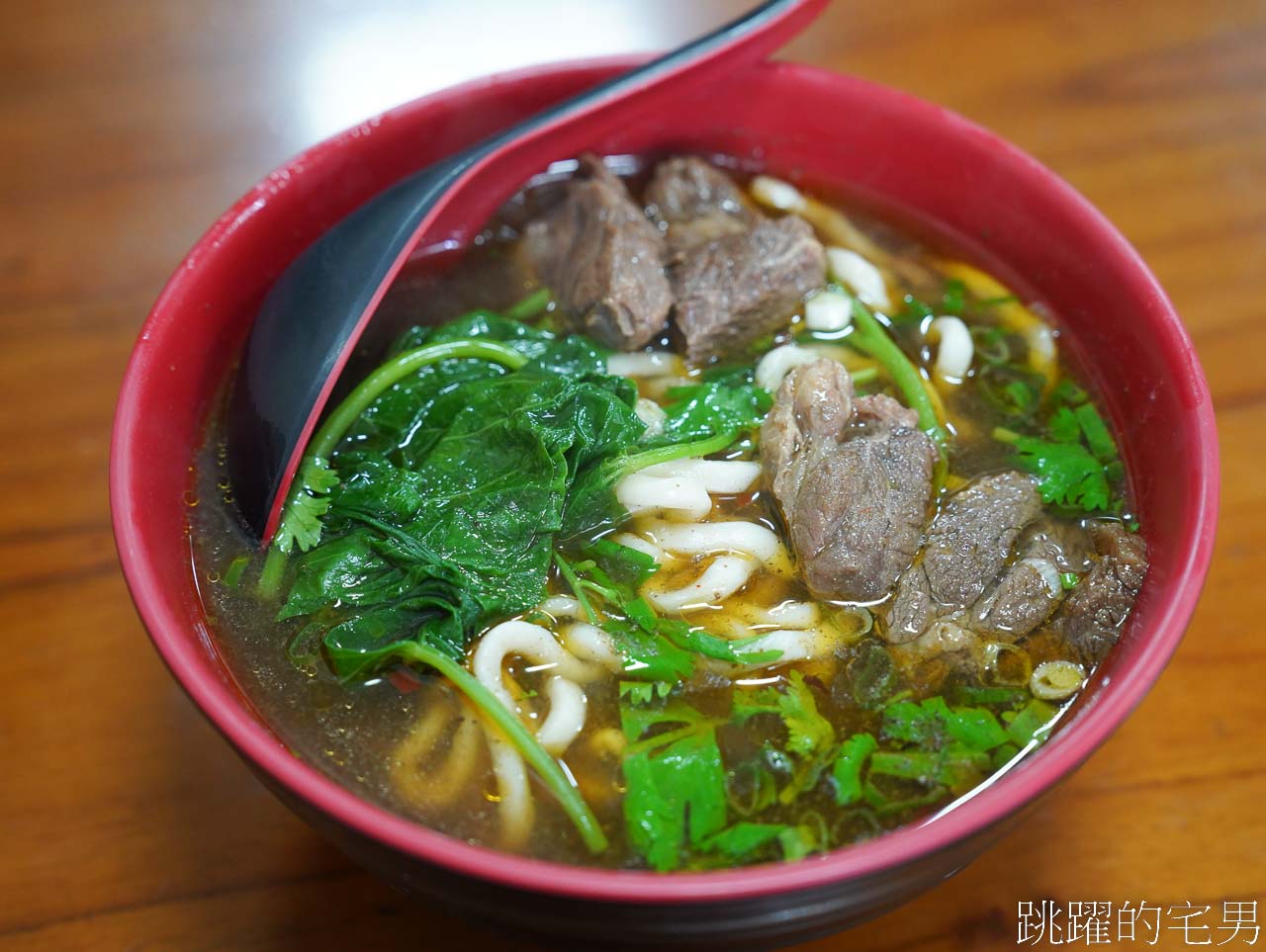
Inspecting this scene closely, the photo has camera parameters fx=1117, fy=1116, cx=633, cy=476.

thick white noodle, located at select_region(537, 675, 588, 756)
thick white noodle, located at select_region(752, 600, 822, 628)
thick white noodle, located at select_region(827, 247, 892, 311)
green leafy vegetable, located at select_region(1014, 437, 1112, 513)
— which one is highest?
thick white noodle, located at select_region(827, 247, 892, 311)

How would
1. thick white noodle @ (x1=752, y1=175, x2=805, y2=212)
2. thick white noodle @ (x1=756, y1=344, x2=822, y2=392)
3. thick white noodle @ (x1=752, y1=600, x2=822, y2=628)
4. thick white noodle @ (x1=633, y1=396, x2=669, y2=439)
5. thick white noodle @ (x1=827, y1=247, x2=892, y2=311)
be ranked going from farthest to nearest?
thick white noodle @ (x1=752, y1=175, x2=805, y2=212) < thick white noodle @ (x1=827, y1=247, x2=892, y2=311) < thick white noodle @ (x1=756, y1=344, x2=822, y2=392) < thick white noodle @ (x1=633, y1=396, x2=669, y2=439) < thick white noodle @ (x1=752, y1=600, x2=822, y2=628)

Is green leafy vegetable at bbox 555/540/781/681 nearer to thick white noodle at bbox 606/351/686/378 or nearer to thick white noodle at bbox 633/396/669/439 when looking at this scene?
thick white noodle at bbox 633/396/669/439

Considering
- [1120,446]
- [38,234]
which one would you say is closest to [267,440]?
[38,234]

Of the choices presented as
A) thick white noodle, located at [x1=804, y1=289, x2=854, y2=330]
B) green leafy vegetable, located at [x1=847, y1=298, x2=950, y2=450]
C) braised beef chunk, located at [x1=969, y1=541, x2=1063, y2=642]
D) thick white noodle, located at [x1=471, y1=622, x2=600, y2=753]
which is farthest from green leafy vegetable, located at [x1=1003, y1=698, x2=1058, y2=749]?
thick white noodle, located at [x1=804, y1=289, x2=854, y2=330]

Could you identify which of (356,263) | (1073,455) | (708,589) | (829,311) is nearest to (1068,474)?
(1073,455)

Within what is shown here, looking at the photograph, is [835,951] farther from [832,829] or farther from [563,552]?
[563,552]

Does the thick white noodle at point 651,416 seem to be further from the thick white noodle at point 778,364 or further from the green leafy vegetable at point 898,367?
the green leafy vegetable at point 898,367
